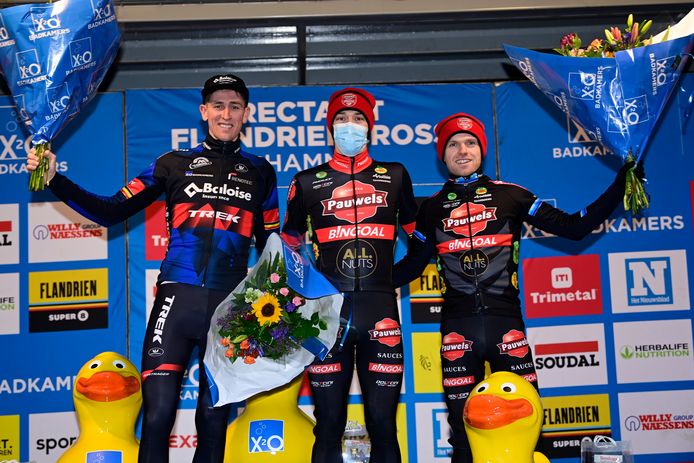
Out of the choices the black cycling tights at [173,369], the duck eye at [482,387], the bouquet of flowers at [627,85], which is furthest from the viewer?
the bouquet of flowers at [627,85]

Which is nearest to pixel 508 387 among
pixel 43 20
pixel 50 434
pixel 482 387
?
pixel 482 387

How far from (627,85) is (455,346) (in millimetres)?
1335

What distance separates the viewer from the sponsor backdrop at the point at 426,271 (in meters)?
4.96

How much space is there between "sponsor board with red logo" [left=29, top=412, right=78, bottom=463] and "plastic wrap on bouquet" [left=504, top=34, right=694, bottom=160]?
3.34 m

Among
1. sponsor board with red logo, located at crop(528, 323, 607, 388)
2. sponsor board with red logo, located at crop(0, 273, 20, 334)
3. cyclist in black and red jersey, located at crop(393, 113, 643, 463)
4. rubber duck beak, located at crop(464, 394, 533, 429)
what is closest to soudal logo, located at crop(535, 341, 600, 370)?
sponsor board with red logo, located at crop(528, 323, 607, 388)

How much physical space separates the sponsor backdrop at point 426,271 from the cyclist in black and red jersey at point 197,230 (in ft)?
4.12

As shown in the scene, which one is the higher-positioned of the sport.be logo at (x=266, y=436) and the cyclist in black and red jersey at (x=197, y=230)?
the cyclist in black and red jersey at (x=197, y=230)

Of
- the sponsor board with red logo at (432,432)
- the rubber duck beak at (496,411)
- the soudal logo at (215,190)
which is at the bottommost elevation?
the sponsor board with red logo at (432,432)

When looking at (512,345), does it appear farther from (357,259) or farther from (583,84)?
(583,84)

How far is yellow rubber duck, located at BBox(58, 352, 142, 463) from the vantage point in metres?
3.58

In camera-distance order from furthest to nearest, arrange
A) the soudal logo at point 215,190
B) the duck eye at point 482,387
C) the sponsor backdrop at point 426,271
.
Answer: the sponsor backdrop at point 426,271 < the soudal logo at point 215,190 < the duck eye at point 482,387

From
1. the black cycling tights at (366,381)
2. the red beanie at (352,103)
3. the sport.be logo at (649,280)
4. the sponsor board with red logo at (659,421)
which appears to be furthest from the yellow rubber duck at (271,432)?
the sport.be logo at (649,280)

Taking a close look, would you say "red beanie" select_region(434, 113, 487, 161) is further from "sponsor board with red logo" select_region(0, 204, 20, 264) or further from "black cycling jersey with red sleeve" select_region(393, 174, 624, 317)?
"sponsor board with red logo" select_region(0, 204, 20, 264)

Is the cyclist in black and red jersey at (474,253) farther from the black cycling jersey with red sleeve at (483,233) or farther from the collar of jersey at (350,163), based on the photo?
the collar of jersey at (350,163)
